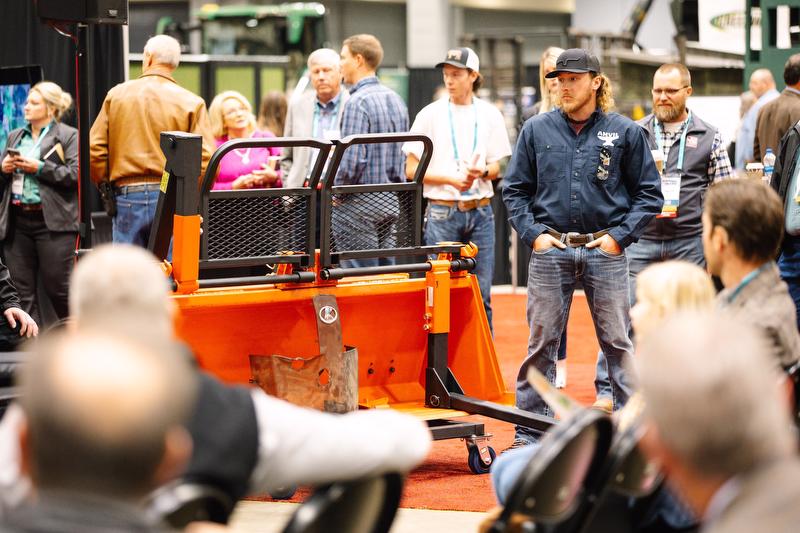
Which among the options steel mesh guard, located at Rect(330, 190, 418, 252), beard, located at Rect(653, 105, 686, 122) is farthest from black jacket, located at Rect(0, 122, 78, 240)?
beard, located at Rect(653, 105, 686, 122)

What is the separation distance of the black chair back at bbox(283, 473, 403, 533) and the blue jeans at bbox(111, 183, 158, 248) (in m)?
4.72

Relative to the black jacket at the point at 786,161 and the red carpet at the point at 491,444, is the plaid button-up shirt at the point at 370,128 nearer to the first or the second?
the red carpet at the point at 491,444

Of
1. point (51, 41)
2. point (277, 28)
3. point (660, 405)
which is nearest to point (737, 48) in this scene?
point (277, 28)

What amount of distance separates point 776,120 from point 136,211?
4.33 m

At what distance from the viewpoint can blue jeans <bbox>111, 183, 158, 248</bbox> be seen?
679cm

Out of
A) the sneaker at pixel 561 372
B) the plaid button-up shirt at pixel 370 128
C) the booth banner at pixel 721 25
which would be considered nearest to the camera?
the plaid button-up shirt at pixel 370 128

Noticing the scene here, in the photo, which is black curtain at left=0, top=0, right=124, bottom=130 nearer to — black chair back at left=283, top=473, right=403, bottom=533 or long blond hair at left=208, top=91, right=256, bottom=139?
long blond hair at left=208, top=91, right=256, bottom=139

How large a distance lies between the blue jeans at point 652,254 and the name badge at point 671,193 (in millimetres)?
173

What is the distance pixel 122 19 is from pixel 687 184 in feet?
10.4

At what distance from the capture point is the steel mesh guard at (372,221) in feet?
16.6

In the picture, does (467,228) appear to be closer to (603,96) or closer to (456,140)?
(456,140)

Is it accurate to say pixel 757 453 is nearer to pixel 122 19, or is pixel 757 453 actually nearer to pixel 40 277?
pixel 122 19

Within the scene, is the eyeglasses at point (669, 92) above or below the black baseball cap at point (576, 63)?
below

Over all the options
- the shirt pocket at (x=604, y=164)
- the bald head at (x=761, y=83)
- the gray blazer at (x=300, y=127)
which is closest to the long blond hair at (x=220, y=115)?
the gray blazer at (x=300, y=127)
